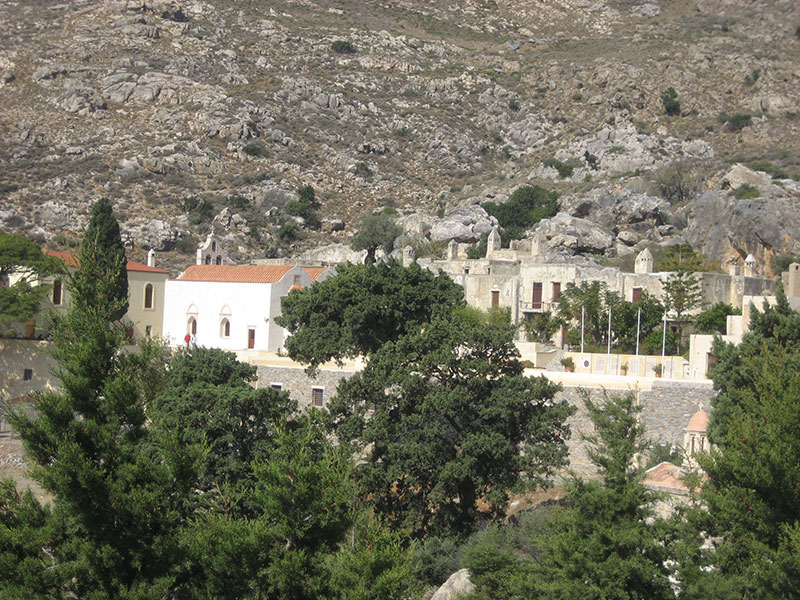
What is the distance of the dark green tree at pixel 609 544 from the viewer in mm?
Answer: 18453

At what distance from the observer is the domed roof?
27703 millimetres

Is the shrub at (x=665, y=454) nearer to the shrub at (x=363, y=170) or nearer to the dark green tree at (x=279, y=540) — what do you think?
the dark green tree at (x=279, y=540)

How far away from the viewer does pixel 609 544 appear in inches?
743

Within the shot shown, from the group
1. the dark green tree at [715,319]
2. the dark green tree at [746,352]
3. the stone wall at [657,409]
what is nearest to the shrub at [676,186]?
the dark green tree at [715,319]

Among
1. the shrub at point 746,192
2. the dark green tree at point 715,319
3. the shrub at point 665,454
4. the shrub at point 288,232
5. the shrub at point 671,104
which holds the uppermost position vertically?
the shrub at point 671,104

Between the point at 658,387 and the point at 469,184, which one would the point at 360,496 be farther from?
the point at 469,184

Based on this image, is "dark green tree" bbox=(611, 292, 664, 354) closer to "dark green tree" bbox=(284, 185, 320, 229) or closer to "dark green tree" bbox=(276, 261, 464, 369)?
→ "dark green tree" bbox=(276, 261, 464, 369)

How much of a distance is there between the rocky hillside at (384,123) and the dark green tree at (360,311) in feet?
85.9

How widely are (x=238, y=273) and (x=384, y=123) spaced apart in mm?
49768

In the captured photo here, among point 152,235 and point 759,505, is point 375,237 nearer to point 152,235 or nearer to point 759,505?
point 152,235

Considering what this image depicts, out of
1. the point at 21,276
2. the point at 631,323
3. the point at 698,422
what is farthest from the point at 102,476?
the point at 631,323

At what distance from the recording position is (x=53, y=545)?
18.2 m

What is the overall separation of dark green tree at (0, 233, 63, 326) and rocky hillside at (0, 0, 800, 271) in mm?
20732

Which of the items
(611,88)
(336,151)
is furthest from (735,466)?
(611,88)
